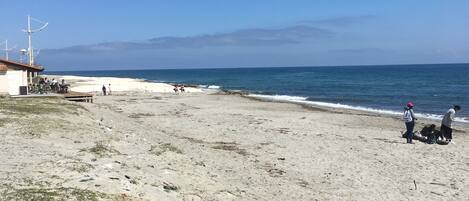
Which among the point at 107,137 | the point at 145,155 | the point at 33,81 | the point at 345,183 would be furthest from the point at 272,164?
the point at 33,81

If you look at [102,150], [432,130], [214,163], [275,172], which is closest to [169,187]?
[102,150]

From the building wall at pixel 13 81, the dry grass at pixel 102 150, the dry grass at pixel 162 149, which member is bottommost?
the dry grass at pixel 162 149

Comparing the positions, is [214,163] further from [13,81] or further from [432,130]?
[13,81]

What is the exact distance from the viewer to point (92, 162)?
39.8 ft

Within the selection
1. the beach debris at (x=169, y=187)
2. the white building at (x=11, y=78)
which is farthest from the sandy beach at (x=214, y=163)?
the white building at (x=11, y=78)

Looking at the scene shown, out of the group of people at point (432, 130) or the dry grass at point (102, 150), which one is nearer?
the dry grass at point (102, 150)

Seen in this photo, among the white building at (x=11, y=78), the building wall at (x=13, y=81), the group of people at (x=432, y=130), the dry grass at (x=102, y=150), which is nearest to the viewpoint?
the dry grass at (x=102, y=150)

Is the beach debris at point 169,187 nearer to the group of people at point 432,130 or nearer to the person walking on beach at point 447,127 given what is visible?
the group of people at point 432,130

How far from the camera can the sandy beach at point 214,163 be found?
1024 centimetres

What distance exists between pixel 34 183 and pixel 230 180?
4791 mm

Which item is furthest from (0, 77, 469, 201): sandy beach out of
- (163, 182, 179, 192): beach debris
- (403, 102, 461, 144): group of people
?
(403, 102, 461, 144): group of people

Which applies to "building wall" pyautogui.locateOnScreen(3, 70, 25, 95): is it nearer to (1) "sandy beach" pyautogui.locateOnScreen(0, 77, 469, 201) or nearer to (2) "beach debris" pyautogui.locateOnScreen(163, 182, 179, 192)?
(1) "sandy beach" pyautogui.locateOnScreen(0, 77, 469, 201)

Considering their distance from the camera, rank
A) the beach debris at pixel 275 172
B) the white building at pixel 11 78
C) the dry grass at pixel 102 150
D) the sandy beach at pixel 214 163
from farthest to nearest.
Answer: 1. the white building at pixel 11 78
2. the beach debris at pixel 275 172
3. the dry grass at pixel 102 150
4. the sandy beach at pixel 214 163

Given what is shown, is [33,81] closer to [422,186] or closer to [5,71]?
[5,71]
